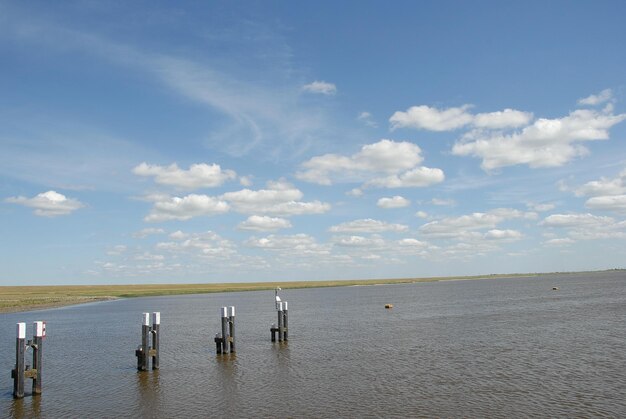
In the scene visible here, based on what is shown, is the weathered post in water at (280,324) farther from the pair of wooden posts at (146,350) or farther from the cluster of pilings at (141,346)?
the pair of wooden posts at (146,350)

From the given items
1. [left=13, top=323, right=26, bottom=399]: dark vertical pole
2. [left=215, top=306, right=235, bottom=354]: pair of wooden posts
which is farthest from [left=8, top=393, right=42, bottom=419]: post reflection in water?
[left=215, top=306, right=235, bottom=354]: pair of wooden posts

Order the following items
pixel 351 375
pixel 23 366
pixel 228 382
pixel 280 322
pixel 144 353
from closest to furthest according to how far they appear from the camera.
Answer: pixel 23 366 < pixel 228 382 < pixel 351 375 < pixel 144 353 < pixel 280 322

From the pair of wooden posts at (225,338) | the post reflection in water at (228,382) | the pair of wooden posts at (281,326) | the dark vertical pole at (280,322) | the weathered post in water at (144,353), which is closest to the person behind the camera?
the post reflection in water at (228,382)

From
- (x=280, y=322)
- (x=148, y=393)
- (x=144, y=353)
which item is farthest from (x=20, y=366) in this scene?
(x=280, y=322)

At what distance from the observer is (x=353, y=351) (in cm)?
3491

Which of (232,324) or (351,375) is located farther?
(232,324)

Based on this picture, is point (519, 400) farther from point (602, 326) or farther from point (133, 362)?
point (602, 326)

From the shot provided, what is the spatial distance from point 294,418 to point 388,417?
3.30 m

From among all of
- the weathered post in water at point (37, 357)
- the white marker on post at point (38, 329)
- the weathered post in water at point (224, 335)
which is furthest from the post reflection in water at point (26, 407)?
the weathered post in water at point (224, 335)

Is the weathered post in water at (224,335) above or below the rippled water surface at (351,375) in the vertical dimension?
above

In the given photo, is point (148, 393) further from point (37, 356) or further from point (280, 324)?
point (280, 324)

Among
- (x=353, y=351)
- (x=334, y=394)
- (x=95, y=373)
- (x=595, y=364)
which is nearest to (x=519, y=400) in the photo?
(x=334, y=394)

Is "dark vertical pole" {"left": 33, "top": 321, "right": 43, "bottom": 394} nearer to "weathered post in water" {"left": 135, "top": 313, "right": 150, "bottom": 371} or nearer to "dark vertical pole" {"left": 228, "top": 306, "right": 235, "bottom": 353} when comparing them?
"weathered post in water" {"left": 135, "top": 313, "right": 150, "bottom": 371}

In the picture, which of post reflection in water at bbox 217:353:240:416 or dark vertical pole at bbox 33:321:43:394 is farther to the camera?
dark vertical pole at bbox 33:321:43:394
